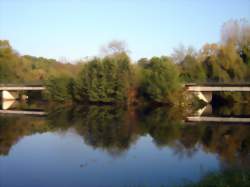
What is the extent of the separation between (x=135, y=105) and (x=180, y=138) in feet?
78.5

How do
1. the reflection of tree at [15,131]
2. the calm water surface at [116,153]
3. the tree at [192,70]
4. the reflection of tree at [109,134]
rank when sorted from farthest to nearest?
1. the tree at [192,70]
2. the reflection of tree at [15,131]
3. the reflection of tree at [109,134]
4. the calm water surface at [116,153]

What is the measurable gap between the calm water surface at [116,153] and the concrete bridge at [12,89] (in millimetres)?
28259

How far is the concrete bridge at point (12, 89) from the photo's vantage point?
51.0 m

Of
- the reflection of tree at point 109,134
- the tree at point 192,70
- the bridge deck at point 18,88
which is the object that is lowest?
the reflection of tree at point 109,134

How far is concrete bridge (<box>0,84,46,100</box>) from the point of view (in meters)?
51.0

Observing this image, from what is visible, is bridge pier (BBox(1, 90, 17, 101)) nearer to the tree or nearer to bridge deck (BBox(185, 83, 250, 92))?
the tree

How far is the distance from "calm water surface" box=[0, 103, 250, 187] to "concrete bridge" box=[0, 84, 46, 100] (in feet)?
92.7

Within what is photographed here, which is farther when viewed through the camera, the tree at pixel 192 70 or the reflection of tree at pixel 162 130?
the tree at pixel 192 70

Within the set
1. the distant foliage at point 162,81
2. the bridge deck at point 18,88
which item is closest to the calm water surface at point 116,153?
the distant foliage at point 162,81

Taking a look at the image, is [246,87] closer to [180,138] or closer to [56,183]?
[180,138]

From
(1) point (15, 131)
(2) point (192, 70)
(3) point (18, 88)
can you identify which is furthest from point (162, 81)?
(3) point (18, 88)

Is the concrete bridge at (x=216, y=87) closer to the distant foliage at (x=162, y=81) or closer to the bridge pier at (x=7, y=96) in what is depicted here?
the distant foliage at (x=162, y=81)

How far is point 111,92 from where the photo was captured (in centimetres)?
4247

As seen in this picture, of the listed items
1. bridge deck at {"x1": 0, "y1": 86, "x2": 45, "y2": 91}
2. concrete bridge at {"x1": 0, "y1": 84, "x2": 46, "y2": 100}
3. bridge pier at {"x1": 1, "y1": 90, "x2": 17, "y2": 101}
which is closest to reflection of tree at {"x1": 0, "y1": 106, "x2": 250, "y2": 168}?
bridge deck at {"x1": 0, "y1": 86, "x2": 45, "y2": 91}
